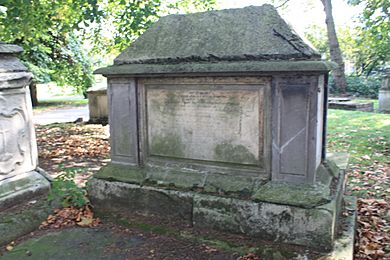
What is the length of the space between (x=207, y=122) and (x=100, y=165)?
3.23m

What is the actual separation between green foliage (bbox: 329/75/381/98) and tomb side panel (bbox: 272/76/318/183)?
20644 millimetres

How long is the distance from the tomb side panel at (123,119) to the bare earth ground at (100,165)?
3.62ft

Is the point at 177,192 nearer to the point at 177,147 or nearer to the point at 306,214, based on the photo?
the point at 177,147

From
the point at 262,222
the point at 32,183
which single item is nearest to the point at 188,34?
the point at 262,222

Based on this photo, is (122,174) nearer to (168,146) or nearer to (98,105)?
(168,146)

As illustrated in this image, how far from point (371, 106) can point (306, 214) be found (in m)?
13.6

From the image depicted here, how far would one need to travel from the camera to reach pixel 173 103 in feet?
12.1

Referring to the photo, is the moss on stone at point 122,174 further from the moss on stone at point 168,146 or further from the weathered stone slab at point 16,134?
the weathered stone slab at point 16,134

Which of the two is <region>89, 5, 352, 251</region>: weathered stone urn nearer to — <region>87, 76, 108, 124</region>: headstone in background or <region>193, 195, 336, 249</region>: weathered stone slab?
<region>193, 195, 336, 249</region>: weathered stone slab

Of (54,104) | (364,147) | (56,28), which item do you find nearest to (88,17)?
(56,28)

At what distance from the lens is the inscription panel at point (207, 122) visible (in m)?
3.33

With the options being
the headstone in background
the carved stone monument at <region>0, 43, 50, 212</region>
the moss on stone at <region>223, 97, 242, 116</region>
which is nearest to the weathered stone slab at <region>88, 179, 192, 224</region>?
the carved stone monument at <region>0, 43, 50, 212</region>

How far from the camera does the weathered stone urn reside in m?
3.04

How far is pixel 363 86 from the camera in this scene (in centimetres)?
2331
